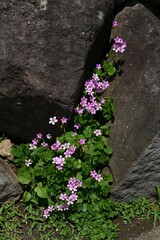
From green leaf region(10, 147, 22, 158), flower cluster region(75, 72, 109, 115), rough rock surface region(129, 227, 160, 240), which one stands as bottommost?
rough rock surface region(129, 227, 160, 240)

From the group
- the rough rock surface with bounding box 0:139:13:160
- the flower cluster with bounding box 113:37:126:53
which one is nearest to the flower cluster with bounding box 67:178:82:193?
the rough rock surface with bounding box 0:139:13:160

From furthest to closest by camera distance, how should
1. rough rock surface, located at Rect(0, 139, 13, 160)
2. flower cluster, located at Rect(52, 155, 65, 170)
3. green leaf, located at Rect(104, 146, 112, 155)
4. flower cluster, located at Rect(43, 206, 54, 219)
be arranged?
1. rough rock surface, located at Rect(0, 139, 13, 160)
2. green leaf, located at Rect(104, 146, 112, 155)
3. flower cluster, located at Rect(43, 206, 54, 219)
4. flower cluster, located at Rect(52, 155, 65, 170)

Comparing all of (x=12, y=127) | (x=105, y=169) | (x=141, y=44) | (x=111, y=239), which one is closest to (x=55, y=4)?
(x=141, y=44)

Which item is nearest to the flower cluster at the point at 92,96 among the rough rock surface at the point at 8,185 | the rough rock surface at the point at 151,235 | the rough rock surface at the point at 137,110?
the rough rock surface at the point at 137,110

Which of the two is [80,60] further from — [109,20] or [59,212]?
[59,212]

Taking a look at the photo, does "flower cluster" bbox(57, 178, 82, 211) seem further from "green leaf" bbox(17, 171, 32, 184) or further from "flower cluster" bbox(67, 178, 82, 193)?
"green leaf" bbox(17, 171, 32, 184)

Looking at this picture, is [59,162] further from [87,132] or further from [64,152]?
[87,132]

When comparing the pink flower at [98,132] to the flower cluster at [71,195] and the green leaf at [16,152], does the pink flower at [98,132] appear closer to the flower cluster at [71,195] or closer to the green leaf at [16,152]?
the flower cluster at [71,195]
